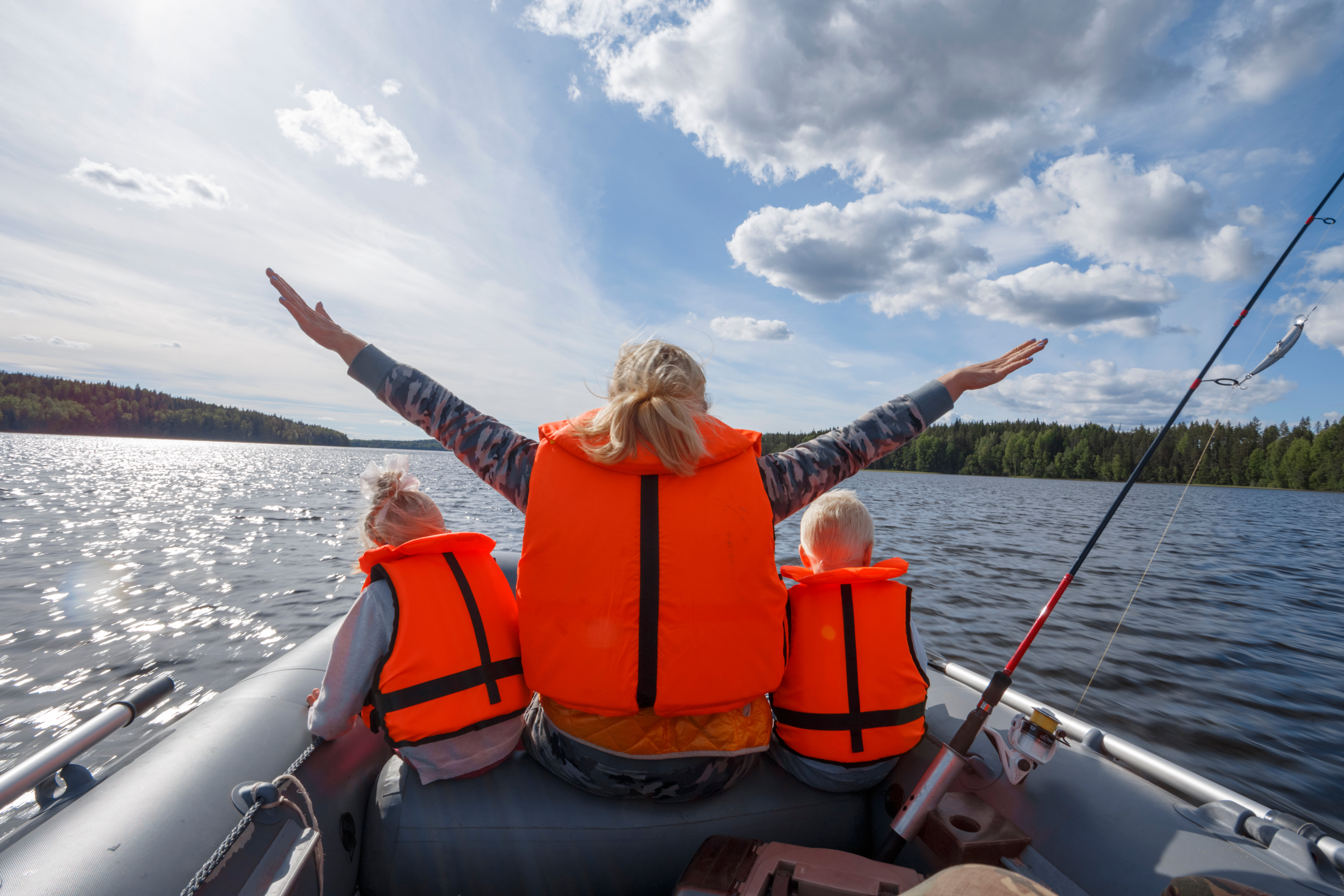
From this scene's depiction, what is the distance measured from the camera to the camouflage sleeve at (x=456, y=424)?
187cm

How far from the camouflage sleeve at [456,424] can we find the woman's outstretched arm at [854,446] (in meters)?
0.75

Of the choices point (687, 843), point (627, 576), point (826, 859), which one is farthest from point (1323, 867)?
point (627, 576)

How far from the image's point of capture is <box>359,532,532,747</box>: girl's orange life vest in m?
1.79

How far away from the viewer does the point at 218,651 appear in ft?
17.2

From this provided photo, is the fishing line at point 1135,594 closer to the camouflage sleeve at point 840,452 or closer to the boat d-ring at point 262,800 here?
the camouflage sleeve at point 840,452

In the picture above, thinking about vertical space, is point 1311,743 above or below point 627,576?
below

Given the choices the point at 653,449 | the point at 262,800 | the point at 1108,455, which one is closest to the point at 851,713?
the point at 653,449

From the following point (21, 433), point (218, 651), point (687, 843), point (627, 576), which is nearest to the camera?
point (627, 576)

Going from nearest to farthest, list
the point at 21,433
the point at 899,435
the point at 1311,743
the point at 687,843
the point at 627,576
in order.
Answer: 1. the point at 627,576
2. the point at 687,843
3. the point at 899,435
4. the point at 1311,743
5. the point at 21,433

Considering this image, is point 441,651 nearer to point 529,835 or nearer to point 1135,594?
point 529,835

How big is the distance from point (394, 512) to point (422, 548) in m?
0.31

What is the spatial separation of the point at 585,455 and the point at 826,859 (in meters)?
1.24

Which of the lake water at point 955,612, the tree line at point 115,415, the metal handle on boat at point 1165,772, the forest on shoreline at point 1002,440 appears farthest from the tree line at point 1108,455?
the tree line at point 115,415

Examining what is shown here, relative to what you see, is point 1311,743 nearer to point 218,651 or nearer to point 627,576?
point 627,576
